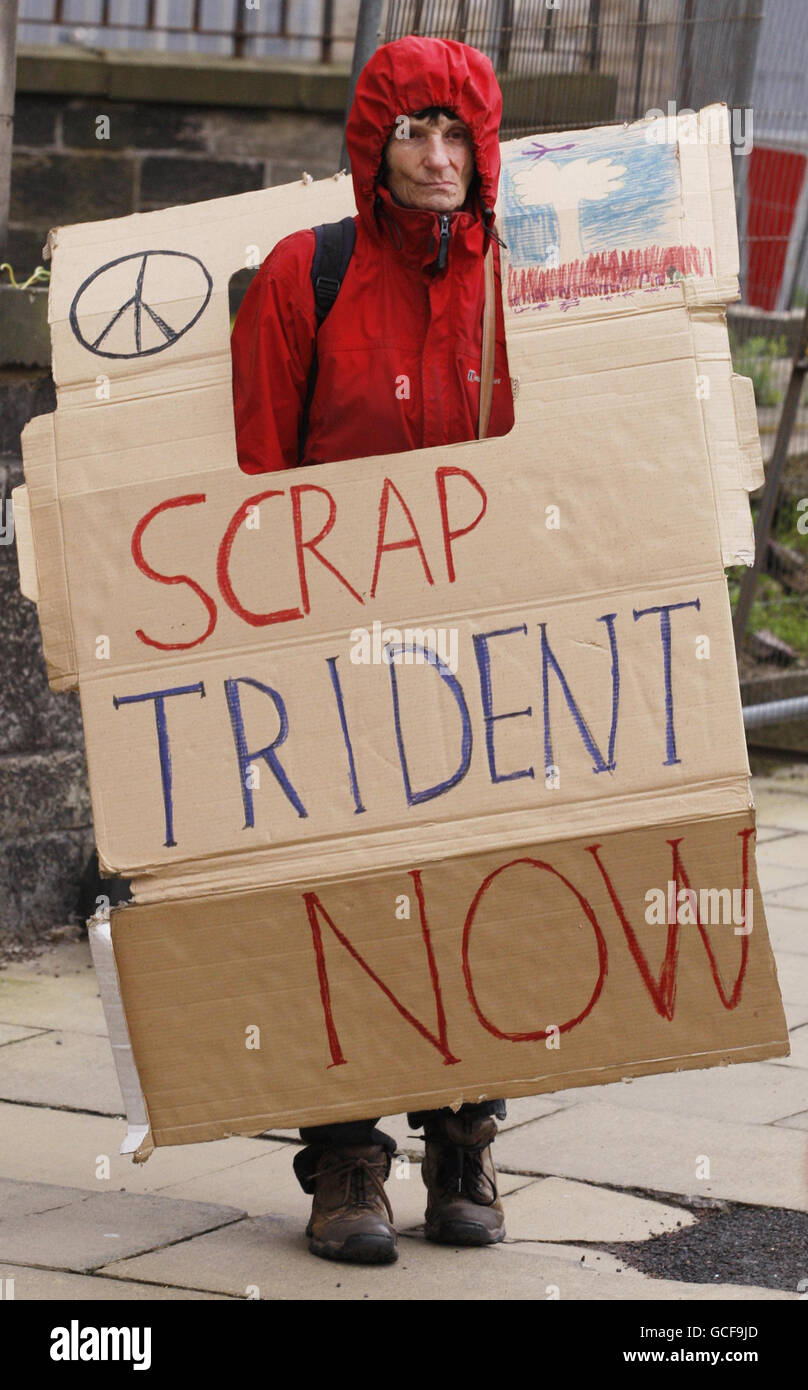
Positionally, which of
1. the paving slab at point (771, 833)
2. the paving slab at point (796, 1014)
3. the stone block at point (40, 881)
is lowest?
the paving slab at point (796, 1014)

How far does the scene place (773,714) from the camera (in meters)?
6.90

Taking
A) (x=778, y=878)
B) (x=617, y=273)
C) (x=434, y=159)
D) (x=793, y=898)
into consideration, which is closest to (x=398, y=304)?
(x=434, y=159)

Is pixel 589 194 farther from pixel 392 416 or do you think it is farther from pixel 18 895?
pixel 18 895

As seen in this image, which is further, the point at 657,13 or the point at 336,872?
the point at 657,13

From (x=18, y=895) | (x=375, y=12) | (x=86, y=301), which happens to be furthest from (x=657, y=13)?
(x=86, y=301)

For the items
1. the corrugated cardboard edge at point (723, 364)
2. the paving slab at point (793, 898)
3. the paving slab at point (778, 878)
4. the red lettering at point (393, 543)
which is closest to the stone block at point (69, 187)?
the paving slab at point (778, 878)

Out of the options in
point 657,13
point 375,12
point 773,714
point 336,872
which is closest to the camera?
point 336,872

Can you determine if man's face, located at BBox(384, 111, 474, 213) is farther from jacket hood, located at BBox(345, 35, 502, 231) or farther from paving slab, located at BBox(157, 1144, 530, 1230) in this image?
paving slab, located at BBox(157, 1144, 530, 1230)

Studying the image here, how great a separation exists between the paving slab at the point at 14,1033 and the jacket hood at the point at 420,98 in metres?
2.22

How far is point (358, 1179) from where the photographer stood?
312cm

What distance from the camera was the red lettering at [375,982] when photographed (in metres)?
2.80

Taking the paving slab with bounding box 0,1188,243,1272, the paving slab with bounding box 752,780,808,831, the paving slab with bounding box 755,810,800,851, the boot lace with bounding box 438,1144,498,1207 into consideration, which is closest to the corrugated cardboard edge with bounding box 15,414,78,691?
the paving slab with bounding box 0,1188,243,1272

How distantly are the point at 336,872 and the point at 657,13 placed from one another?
4197 millimetres

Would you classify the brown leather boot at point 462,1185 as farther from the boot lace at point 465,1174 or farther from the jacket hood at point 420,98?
the jacket hood at point 420,98
